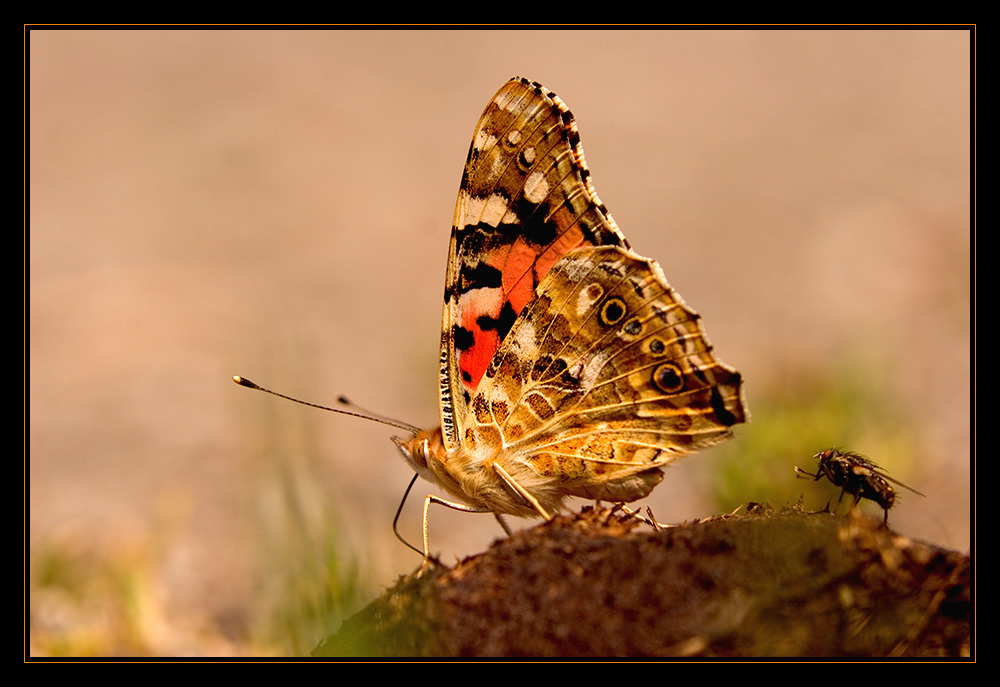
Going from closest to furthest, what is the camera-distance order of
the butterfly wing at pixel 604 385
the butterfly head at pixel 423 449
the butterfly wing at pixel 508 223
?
1. the butterfly wing at pixel 604 385
2. the butterfly head at pixel 423 449
3. the butterfly wing at pixel 508 223

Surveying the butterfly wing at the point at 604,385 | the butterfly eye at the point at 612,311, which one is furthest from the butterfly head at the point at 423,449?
the butterfly eye at the point at 612,311

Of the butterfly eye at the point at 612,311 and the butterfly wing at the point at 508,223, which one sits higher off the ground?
the butterfly wing at the point at 508,223

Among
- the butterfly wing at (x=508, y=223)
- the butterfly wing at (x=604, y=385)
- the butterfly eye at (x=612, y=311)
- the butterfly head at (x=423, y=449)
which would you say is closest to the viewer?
the butterfly wing at (x=604, y=385)

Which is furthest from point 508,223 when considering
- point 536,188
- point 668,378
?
point 668,378

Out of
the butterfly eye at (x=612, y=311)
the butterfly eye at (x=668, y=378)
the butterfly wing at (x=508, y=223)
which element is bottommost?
the butterfly eye at (x=668, y=378)

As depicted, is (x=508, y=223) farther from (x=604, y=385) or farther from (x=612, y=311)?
(x=604, y=385)

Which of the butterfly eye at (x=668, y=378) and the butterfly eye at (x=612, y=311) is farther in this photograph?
the butterfly eye at (x=612, y=311)

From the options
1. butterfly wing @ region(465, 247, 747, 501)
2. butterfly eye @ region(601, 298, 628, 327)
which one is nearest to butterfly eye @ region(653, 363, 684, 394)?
butterfly wing @ region(465, 247, 747, 501)

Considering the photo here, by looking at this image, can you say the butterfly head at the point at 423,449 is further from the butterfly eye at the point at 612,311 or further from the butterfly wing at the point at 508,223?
the butterfly eye at the point at 612,311

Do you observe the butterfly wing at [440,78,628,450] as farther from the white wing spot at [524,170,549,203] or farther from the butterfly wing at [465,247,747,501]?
the butterfly wing at [465,247,747,501]
